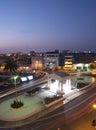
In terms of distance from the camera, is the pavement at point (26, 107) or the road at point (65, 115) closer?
the road at point (65, 115)

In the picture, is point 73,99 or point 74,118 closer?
point 74,118

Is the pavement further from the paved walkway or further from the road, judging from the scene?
the road

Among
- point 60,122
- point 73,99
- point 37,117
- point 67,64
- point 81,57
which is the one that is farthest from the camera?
point 81,57

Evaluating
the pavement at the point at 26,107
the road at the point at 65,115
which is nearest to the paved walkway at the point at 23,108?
the pavement at the point at 26,107

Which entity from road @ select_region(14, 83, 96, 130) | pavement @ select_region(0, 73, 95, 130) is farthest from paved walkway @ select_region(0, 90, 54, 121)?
road @ select_region(14, 83, 96, 130)

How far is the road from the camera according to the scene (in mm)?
24109

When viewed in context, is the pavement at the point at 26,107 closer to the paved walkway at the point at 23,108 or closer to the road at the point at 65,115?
the paved walkway at the point at 23,108

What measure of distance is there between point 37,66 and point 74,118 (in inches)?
3501

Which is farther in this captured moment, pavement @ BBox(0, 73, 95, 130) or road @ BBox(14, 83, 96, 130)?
pavement @ BBox(0, 73, 95, 130)

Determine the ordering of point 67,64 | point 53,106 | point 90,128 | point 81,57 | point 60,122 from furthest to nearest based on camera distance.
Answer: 1. point 81,57
2. point 67,64
3. point 53,106
4. point 60,122
5. point 90,128

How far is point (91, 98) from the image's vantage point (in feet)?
120

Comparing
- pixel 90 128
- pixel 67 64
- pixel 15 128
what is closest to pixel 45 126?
pixel 15 128

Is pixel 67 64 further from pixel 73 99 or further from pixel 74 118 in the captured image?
pixel 74 118

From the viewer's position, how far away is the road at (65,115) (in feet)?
79.1
